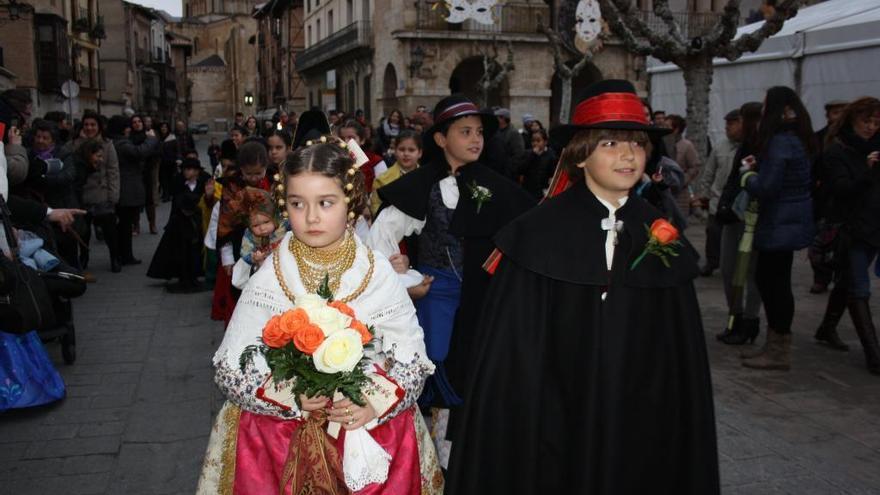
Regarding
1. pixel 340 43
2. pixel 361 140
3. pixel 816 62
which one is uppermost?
pixel 340 43

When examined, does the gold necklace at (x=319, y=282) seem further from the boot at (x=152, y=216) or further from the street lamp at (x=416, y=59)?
the street lamp at (x=416, y=59)

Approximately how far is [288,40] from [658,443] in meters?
55.9

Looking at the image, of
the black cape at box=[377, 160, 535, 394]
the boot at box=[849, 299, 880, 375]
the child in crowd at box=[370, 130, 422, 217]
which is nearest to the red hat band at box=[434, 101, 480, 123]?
the black cape at box=[377, 160, 535, 394]

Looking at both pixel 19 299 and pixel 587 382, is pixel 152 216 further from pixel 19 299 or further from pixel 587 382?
pixel 587 382

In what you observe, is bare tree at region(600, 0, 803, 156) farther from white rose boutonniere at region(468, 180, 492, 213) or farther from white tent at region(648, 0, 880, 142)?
white rose boutonniere at region(468, 180, 492, 213)

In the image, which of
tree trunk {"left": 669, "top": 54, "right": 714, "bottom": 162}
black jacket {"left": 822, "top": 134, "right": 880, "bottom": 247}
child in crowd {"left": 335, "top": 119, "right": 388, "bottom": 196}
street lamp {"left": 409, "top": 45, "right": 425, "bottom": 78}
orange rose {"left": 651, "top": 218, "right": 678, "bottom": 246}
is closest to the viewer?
orange rose {"left": 651, "top": 218, "right": 678, "bottom": 246}

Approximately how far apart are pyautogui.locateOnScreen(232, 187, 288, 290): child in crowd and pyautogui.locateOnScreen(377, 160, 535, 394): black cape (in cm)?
78

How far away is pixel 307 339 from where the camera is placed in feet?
8.28

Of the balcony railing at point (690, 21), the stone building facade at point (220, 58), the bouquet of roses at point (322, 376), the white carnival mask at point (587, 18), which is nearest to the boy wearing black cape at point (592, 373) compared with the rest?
the bouquet of roses at point (322, 376)

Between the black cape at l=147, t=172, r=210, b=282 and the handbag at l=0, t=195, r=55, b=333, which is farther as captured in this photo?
the black cape at l=147, t=172, r=210, b=282

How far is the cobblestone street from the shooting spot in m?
4.62

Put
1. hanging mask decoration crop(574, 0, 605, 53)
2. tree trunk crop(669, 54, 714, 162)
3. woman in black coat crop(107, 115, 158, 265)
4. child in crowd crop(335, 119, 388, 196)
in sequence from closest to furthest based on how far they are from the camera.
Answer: child in crowd crop(335, 119, 388, 196)
woman in black coat crop(107, 115, 158, 265)
tree trunk crop(669, 54, 714, 162)
hanging mask decoration crop(574, 0, 605, 53)

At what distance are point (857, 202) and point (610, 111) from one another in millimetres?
4436

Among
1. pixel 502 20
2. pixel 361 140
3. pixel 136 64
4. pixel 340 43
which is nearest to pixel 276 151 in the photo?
pixel 361 140
